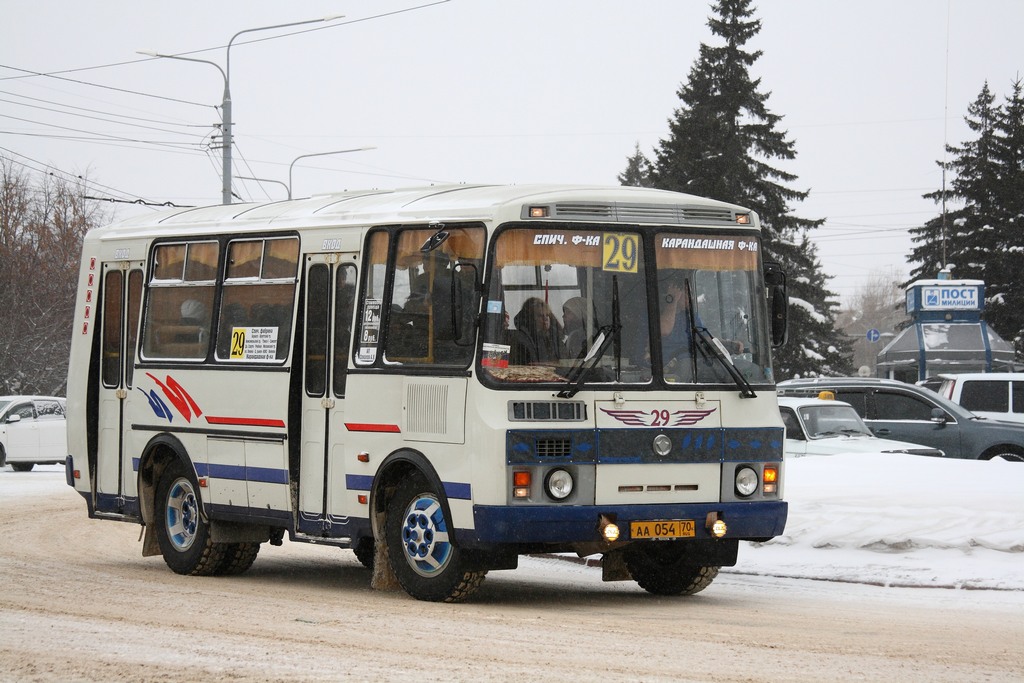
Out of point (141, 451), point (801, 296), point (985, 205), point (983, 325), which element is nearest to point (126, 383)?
point (141, 451)

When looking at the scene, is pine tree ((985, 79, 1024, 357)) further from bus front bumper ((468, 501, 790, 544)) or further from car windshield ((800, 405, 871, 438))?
bus front bumper ((468, 501, 790, 544))

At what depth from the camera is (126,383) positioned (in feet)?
49.4

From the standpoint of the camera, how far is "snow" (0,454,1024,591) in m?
13.8

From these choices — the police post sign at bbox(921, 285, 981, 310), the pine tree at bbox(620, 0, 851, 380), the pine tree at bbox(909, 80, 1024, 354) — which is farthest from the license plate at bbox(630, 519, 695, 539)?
the pine tree at bbox(909, 80, 1024, 354)

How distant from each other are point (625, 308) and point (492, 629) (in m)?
2.68

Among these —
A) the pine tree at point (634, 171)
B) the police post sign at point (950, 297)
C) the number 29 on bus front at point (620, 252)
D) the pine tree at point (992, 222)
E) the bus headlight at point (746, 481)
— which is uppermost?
the pine tree at point (634, 171)

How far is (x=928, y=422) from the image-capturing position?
24.4 meters

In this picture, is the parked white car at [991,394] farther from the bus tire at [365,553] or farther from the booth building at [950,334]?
the booth building at [950,334]

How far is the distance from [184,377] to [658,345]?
4878 mm

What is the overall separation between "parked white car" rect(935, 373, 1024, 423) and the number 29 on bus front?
56.0 feet

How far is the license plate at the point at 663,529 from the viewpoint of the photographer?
11.2 meters

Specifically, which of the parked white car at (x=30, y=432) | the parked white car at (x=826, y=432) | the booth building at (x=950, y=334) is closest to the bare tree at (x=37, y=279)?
the parked white car at (x=30, y=432)

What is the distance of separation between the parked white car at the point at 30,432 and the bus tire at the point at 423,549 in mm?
24276

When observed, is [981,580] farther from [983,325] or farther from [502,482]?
[983,325]
